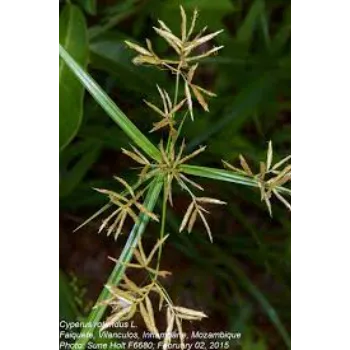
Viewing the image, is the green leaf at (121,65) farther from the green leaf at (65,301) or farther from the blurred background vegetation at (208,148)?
the green leaf at (65,301)

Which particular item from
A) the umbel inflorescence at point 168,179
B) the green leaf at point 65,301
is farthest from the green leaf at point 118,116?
the green leaf at point 65,301

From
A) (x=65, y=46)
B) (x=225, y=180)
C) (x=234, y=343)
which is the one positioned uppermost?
(x=65, y=46)

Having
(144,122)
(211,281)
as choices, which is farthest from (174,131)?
(211,281)

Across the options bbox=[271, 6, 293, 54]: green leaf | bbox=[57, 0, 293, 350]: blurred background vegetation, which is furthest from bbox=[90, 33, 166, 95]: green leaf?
bbox=[271, 6, 293, 54]: green leaf

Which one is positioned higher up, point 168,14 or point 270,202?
point 168,14

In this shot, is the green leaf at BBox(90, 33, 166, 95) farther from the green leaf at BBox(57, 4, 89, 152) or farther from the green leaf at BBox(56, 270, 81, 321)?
the green leaf at BBox(56, 270, 81, 321)

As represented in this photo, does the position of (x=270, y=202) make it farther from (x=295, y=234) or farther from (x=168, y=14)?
(x=168, y=14)

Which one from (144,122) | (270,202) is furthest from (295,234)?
(144,122)

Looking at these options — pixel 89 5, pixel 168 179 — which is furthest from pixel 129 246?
pixel 89 5
